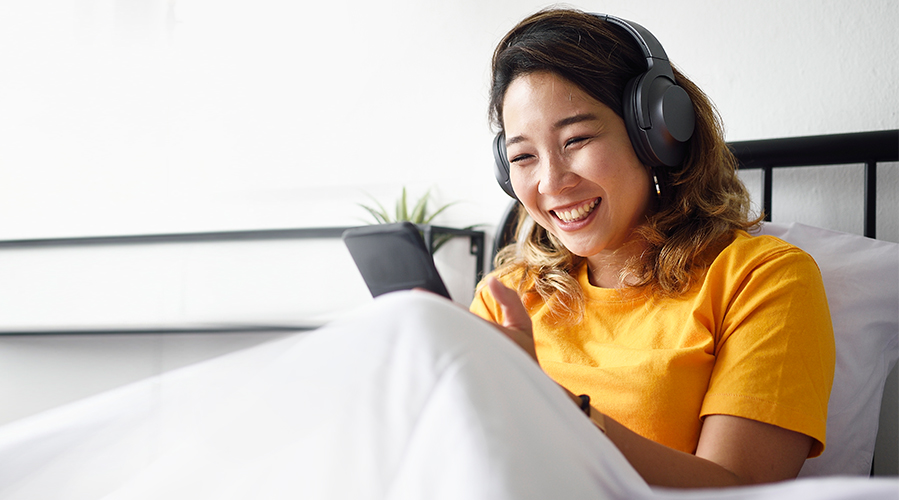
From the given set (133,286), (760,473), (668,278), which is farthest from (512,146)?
(133,286)

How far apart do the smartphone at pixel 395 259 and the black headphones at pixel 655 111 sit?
0.37 m

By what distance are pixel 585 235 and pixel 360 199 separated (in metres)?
1.12

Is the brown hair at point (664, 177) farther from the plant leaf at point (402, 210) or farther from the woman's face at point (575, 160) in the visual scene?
the plant leaf at point (402, 210)

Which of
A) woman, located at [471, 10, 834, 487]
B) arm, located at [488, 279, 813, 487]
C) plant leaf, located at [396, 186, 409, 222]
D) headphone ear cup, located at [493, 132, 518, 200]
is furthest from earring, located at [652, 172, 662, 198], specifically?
plant leaf, located at [396, 186, 409, 222]

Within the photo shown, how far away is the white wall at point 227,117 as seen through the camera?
1625mm

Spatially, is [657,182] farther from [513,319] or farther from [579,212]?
[513,319]

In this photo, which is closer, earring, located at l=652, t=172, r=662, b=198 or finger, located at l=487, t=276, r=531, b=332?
finger, located at l=487, t=276, r=531, b=332

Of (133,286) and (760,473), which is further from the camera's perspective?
(133,286)

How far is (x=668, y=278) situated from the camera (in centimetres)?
80

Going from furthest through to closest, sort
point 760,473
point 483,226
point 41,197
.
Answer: point 41,197
point 483,226
point 760,473

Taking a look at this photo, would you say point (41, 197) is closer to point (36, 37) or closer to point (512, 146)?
point (36, 37)

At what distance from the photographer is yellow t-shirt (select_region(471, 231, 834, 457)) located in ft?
2.07

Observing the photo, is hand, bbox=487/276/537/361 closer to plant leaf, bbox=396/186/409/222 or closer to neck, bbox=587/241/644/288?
neck, bbox=587/241/644/288

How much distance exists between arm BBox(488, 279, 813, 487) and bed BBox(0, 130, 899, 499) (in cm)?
11
